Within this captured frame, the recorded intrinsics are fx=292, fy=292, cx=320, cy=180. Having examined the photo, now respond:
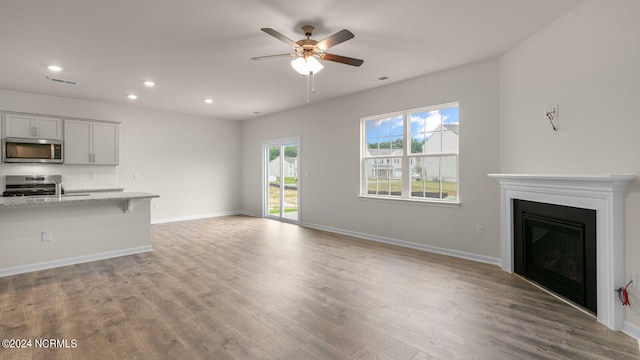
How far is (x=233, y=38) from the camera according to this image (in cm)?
332

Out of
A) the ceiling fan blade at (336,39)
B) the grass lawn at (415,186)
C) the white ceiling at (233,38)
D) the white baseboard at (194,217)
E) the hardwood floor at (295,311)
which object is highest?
the white ceiling at (233,38)

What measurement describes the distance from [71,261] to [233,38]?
3713 millimetres

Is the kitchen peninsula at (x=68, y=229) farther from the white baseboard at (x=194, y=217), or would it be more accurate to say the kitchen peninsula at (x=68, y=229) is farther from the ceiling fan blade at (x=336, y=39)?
the ceiling fan blade at (x=336, y=39)

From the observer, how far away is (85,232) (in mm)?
4121

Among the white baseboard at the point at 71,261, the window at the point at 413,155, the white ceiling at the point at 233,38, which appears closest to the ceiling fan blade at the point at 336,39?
Answer: the white ceiling at the point at 233,38

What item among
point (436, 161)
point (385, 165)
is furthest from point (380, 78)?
point (436, 161)

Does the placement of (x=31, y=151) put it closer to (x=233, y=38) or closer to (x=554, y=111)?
(x=233, y=38)

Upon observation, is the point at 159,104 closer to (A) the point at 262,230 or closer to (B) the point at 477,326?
(A) the point at 262,230

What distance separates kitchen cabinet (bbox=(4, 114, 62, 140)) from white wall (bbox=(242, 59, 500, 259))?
4278 mm

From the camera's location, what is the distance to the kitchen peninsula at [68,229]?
11.8 ft

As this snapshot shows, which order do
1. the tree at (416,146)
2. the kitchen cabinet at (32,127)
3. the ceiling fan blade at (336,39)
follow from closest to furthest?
1. the ceiling fan blade at (336,39)
2. the tree at (416,146)
3. the kitchen cabinet at (32,127)

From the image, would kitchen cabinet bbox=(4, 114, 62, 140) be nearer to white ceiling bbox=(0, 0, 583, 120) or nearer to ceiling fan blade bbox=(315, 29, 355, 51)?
white ceiling bbox=(0, 0, 583, 120)

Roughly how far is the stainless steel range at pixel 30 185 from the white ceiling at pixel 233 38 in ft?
5.34

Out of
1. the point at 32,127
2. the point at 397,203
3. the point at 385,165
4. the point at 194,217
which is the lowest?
the point at 194,217
